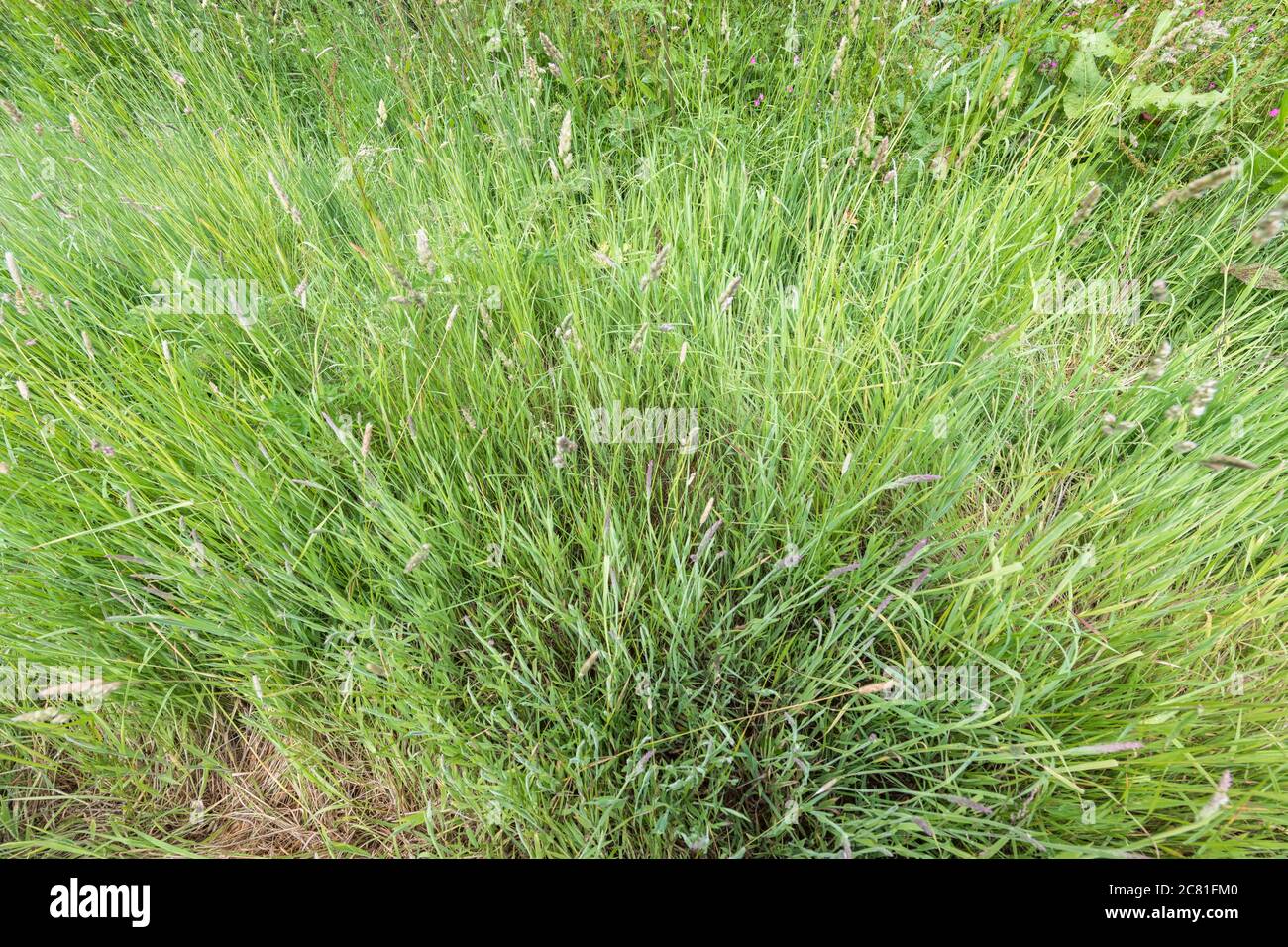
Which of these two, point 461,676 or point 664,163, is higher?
point 664,163

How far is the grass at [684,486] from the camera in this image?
1.18 metres

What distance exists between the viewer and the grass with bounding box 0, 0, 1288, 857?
1.18 meters

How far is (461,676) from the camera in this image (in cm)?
135

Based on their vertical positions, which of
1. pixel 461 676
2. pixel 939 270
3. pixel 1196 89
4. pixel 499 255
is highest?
pixel 1196 89

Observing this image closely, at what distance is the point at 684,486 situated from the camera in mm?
1472

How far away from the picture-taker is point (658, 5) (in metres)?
2.28
